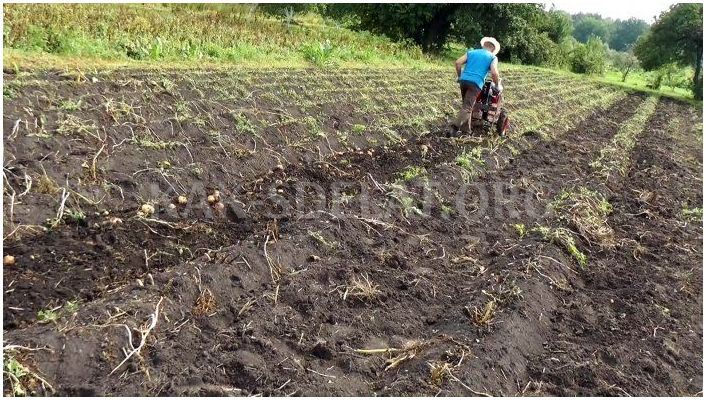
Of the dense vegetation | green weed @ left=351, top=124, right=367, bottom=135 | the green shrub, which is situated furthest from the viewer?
the green shrub

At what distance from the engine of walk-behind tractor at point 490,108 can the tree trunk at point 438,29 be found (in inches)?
558

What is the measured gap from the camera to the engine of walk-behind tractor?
8562 mm

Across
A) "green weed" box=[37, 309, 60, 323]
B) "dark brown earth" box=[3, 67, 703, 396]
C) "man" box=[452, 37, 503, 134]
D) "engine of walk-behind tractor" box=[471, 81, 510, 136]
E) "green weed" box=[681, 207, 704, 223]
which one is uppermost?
"man" box=[452, 37, 503, 134]

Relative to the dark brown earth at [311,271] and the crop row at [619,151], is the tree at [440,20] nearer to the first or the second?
the crop row at [619,151]

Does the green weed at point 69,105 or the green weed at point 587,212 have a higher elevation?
the green weed at point 69,105

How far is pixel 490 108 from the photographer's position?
8.60 meters

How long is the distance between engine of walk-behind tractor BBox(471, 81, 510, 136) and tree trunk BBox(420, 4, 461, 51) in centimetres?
1417

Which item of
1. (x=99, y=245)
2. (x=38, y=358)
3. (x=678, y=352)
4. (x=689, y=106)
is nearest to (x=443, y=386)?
(x=678, y=352)

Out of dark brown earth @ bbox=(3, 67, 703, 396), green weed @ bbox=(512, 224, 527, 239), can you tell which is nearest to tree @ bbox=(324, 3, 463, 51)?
dark brown earth @ bbox=(3, 67, 703, 396)

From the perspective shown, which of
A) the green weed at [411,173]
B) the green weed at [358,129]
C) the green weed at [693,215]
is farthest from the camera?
the green weed at [358,129]

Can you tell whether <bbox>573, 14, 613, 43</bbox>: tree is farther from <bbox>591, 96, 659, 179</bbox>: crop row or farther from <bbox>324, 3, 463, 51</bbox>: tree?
<bbox>591, 96, 659, 179</bbox>: crop row

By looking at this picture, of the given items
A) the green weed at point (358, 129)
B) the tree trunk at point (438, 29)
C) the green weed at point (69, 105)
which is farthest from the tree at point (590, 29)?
the green weed at point (69, 105)

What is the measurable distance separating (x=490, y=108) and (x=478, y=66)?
70 cm

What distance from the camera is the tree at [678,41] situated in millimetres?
25016
